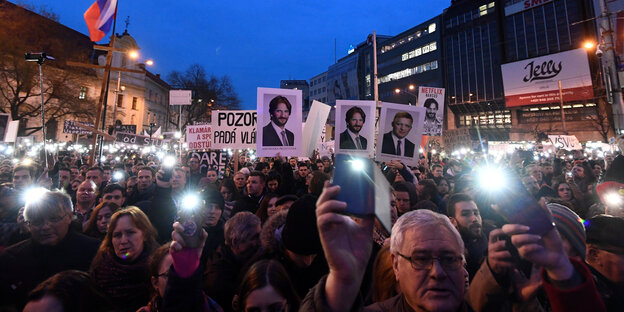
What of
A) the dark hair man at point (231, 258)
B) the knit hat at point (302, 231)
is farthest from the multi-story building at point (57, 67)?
the knit hat at point (302, 231)

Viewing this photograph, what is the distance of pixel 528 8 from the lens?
128ft

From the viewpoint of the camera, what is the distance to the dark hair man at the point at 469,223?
278 cm

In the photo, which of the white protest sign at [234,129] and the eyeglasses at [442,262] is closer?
the eyeglasses at [442,262]

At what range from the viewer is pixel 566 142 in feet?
51.9

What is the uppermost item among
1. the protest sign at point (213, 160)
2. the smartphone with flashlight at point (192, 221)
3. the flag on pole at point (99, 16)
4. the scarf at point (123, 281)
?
the flag on pole at point (99, 16)

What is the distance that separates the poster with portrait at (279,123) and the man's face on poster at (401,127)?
6.73 feet

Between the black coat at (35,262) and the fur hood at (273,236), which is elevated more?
→ the fur hood at (273,236)

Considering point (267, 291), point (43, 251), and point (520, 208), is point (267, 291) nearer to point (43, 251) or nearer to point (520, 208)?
point (520, 208)

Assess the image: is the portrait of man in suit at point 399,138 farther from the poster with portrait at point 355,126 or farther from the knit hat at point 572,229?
the knit hat at point 572,229

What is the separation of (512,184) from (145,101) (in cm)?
5926

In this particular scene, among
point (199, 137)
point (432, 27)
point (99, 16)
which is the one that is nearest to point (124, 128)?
point (99, 16)

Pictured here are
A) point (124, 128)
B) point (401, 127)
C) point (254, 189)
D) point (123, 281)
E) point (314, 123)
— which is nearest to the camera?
point (123, 281)

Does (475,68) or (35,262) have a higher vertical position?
(475,68)

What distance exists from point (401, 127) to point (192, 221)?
503 cm
